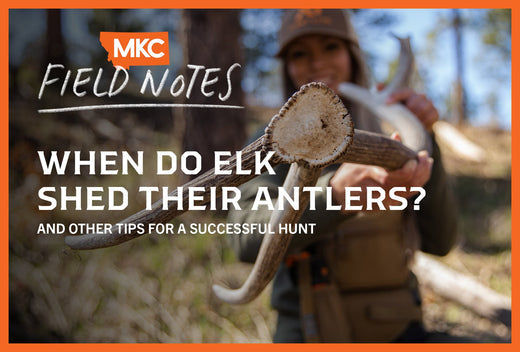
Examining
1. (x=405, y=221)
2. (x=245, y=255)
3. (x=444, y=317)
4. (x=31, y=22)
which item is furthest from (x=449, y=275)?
(x=31, y=22)

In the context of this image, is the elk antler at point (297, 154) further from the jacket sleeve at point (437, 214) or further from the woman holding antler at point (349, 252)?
the jacket sleeve at point (437, 214)

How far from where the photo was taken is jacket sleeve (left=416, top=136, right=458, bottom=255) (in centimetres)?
142

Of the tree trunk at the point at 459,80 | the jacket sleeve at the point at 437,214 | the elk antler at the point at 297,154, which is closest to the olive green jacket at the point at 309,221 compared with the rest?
the jacket sleeve at the point at 437,214

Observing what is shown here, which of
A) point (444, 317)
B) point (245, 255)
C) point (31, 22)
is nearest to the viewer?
point (245, 255)

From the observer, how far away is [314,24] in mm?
1449

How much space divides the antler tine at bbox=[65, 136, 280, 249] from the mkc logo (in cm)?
79

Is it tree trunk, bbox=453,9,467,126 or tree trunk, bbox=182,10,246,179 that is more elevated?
tree trunk, bbox=453,9,467,126

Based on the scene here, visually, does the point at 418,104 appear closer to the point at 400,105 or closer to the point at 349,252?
the point at 400,105

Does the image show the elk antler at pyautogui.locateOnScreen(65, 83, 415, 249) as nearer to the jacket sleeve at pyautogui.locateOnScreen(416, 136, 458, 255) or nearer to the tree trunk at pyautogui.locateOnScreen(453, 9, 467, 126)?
the jacket sleeve at pyautogui.locateOnScreen(416, 136, 458, 255)

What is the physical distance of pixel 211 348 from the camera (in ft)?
4.99

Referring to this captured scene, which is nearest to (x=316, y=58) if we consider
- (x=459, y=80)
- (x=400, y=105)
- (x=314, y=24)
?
(x=314, y=24)

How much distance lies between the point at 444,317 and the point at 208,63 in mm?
2409

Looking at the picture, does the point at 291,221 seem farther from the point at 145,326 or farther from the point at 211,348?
the point at 145,326

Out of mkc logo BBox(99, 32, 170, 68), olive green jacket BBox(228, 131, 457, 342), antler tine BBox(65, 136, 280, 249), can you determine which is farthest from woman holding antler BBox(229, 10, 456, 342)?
mkc logo BBox(99, 32, 170, 68)
